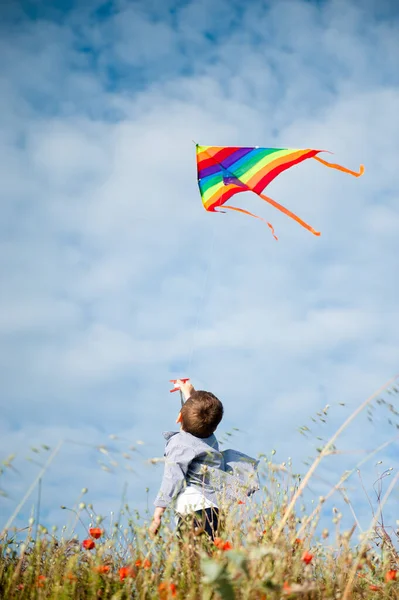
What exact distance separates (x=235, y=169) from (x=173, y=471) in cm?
373

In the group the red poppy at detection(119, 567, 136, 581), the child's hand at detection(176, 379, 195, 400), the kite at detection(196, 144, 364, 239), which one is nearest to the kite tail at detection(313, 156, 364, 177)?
the kite at detection(196, 144, 364, 239)

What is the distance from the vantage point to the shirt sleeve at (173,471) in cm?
427

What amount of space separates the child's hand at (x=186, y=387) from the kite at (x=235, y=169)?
2.20 metres

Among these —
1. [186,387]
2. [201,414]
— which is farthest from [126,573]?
[186,387]

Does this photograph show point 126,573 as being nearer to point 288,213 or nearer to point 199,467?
point 199,467

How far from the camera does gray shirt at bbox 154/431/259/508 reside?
14.0 feet

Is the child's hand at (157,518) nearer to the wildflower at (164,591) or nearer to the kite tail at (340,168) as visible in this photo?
the wildflower at (164,591)

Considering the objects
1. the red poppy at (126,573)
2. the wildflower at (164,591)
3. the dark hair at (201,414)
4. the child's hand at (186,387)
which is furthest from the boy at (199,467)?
the wildflower at (164,591)

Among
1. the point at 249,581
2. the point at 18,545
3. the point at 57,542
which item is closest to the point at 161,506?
the point at 57,542

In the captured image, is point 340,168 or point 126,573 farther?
point 340,168

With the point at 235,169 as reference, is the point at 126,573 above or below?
below

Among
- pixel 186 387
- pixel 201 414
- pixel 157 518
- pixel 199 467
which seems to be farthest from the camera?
pixel 186 387

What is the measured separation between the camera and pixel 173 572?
322 centimetres

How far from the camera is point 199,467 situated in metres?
4.60
